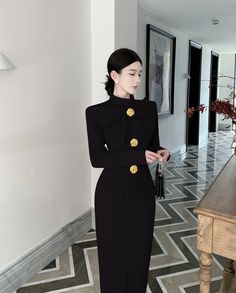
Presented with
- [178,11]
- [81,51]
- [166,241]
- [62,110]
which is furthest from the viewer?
[178,11]

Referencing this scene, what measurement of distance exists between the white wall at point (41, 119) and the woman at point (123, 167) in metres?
0.72

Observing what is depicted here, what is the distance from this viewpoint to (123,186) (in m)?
1.65

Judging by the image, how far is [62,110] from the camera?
2.61 meters

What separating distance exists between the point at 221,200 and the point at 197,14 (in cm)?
396

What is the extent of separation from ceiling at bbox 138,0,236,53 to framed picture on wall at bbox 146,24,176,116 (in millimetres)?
268

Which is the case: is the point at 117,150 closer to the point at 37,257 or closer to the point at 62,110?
the point at 62,110

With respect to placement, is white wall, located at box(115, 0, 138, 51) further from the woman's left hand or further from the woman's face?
the woman's left hand

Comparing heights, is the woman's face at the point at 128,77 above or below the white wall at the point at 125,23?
below

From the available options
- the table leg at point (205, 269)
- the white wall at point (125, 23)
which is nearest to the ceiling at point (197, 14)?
the white wall at point (125, 23)

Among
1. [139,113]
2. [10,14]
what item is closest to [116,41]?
[10,14]

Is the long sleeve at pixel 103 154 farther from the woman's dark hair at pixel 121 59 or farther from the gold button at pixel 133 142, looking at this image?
the woman's dark hair at pixel 121 59

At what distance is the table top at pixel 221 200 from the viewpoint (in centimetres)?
129

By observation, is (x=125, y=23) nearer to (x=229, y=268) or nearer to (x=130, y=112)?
(x=130, y=112)

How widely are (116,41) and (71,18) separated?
1.44 feet
